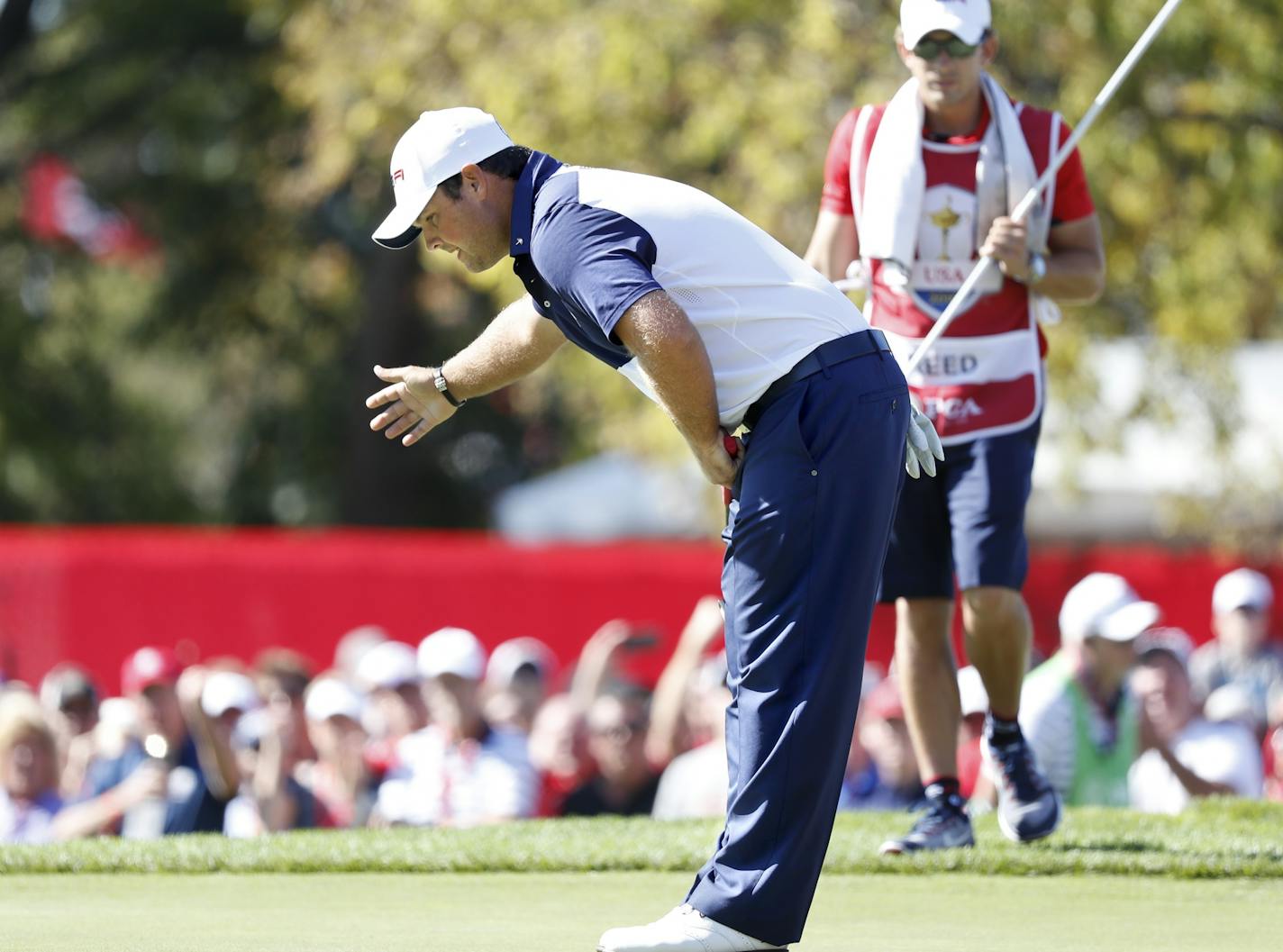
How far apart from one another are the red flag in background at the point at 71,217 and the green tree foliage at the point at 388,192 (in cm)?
22

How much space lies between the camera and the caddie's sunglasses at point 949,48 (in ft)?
18.5

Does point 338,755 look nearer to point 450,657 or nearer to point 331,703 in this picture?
point 331,703

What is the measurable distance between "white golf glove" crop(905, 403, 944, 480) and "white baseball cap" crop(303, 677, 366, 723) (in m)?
5.69

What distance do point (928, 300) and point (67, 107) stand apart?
18.6m

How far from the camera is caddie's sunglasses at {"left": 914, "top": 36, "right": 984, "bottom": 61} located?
18.5 ft

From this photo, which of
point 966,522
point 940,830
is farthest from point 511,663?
point 966,522

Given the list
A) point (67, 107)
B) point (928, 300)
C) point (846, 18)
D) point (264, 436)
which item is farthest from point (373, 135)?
point (928, 300)

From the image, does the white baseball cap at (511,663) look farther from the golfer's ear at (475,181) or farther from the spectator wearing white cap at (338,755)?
the golfer's ear at (475,181)

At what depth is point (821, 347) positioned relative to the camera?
13.8ft

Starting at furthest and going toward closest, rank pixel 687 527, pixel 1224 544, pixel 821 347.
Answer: pixel 687 527
pixel 1224 544
pixel 821 347

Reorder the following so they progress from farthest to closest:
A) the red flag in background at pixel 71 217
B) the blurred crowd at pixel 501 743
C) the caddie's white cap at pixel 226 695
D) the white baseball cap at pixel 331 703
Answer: the red flag in background at pixel 71 217 → the caddie's white cap at pixel 226 695 → the white baseball cap at pixel 331 703 → the blurred crowd at pixel 501 743

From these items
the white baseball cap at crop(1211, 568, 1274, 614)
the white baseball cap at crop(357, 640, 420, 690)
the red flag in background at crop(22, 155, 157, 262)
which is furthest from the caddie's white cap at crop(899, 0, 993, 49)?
the red flag in background at crop(22, 155, 157, 262)

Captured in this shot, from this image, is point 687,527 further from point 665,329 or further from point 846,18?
point 665,329

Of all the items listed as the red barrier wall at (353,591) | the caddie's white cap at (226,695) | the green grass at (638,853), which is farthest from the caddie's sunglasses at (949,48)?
the red barrier wall at (353,591)
